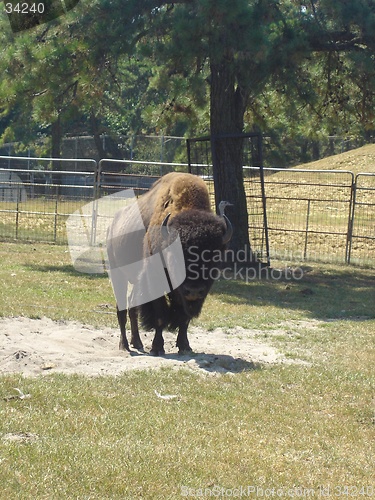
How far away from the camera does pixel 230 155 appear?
17516 mm

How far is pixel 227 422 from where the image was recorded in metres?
6.34

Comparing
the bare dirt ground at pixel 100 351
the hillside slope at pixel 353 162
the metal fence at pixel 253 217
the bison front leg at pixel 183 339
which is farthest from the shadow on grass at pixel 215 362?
the hillside slope at pixel 353 162

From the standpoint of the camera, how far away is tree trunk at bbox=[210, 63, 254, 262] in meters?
17.4

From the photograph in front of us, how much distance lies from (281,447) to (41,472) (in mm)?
1855

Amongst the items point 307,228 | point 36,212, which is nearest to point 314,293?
point 307,228

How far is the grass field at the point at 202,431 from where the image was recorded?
196 inches

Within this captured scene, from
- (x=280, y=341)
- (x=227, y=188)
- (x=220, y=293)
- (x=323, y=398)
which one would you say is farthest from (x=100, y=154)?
(x=323, y=398)

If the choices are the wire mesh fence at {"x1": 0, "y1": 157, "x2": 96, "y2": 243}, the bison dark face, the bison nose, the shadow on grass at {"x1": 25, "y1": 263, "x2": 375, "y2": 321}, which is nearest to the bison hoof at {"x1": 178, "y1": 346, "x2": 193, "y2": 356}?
the bison dark face

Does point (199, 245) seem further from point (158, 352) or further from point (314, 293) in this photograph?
point (314, 293)

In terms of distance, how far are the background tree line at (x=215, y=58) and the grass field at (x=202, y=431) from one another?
23.0 ft

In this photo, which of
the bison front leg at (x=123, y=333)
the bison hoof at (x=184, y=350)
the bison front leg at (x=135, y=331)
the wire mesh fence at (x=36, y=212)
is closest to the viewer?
the bison hoof at (x=184, y=350)

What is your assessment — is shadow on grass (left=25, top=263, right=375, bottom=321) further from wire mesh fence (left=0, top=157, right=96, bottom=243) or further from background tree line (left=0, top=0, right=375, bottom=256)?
wire mesh fence (left=0, top=157, right=96, bottom=243)

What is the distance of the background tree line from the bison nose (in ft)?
25.6

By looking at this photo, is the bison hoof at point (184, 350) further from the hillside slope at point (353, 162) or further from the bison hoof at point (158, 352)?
the hillside slope at point (353, 162)
